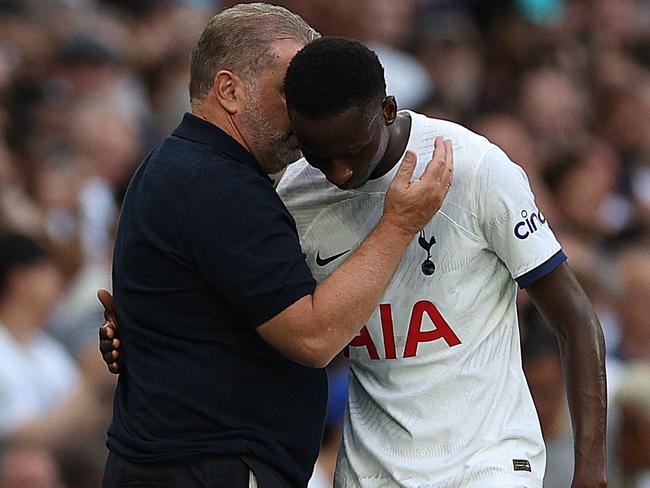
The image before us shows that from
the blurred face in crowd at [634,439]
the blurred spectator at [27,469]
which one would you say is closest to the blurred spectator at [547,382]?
the blurred face in crowd at [634,439]

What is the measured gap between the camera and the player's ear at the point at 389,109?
314 centimetres

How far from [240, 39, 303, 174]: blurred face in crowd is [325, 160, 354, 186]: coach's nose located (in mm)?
198

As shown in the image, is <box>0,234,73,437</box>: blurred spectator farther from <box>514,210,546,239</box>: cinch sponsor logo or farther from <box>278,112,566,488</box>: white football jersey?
<box>514,210,546,239</box>: cinch sponsor logo

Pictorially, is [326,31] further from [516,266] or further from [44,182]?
[516,266]

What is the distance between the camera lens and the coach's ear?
3.26m

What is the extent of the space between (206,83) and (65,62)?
11.8ft

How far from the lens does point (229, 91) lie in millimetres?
3271

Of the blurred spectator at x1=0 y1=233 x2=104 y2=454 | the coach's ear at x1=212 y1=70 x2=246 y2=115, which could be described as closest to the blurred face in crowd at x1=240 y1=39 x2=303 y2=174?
the coach's ear at x1=212 y1=70 x2=246 y2=115

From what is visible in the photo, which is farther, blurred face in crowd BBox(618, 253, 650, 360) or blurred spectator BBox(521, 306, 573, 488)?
blurred face in crowd BBox(618, 253, 650, 360)

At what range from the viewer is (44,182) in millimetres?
6156

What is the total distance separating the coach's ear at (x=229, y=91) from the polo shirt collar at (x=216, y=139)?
59mm

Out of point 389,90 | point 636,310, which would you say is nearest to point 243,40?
point 636,310

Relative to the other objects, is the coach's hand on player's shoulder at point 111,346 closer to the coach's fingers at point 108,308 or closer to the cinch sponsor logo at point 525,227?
the coach's fingers at point 108,308

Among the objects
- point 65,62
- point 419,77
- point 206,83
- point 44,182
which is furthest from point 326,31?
point 206,83
